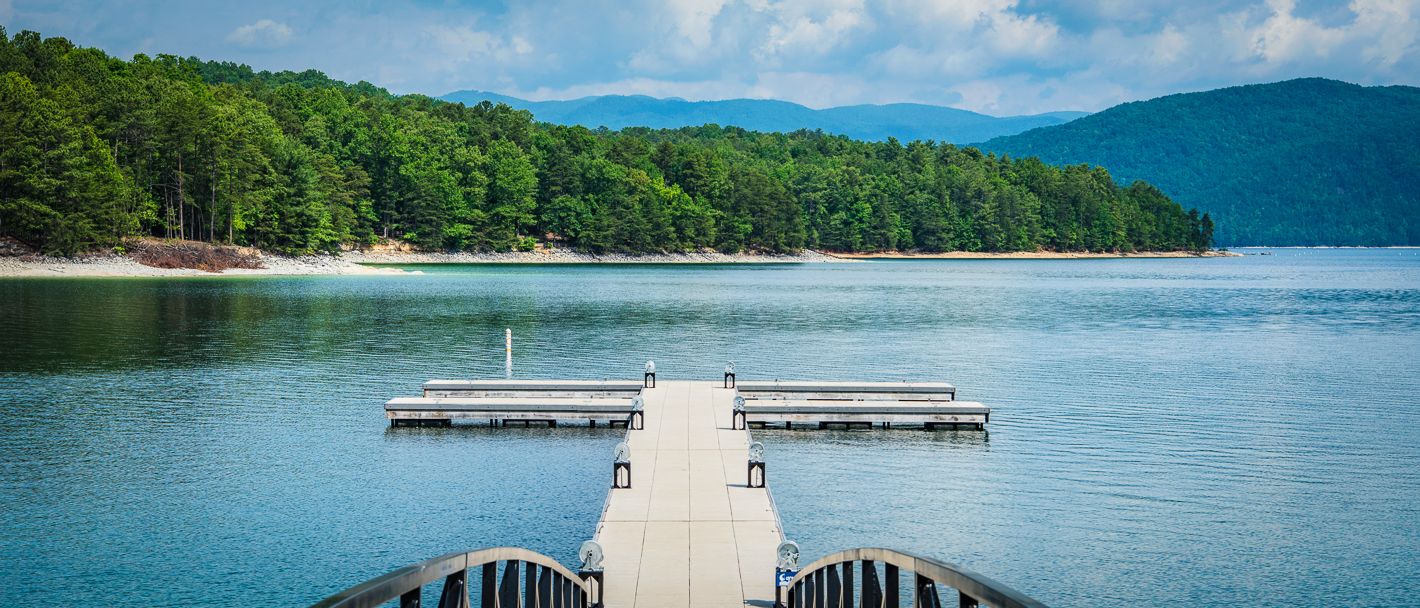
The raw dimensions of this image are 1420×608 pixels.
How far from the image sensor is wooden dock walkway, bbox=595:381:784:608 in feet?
38.0

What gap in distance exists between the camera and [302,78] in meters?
199

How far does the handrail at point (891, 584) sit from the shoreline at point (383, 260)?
270 ft

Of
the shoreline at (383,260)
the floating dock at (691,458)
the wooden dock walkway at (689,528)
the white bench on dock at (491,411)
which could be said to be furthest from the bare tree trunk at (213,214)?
the wooden dock walkway at (689,528)

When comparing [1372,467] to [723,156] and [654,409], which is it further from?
[723,156]

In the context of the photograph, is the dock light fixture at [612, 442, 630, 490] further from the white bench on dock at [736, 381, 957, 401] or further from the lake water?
the white bench on dock at [736, 381, 957, 401]

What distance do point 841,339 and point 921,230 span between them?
140 metres

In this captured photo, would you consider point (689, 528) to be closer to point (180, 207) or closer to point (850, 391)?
point (850, 391)

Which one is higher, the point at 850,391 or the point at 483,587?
the point at 483,587

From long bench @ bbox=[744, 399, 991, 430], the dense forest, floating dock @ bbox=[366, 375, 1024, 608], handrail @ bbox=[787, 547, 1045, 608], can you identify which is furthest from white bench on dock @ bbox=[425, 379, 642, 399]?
the dense forest

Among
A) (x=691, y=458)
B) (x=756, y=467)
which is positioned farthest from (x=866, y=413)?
(x=756, y=467)

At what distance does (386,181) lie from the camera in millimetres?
130750

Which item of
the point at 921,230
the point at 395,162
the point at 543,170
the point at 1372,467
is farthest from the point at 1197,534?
the point at 921,230

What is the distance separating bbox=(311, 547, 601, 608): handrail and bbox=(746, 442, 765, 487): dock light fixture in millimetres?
5209

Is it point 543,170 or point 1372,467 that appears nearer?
point 1372,467
